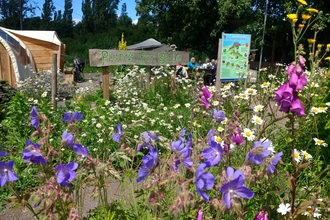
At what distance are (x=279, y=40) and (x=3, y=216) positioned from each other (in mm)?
20079

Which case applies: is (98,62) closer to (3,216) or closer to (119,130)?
(3,216)

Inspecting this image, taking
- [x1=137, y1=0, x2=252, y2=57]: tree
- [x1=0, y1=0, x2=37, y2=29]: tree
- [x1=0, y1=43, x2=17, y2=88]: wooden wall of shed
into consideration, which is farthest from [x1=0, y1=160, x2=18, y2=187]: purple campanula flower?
[x1=0, y1=0, x2=37, y2=29]: tree

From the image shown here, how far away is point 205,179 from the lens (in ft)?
3.47

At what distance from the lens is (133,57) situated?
6668mm

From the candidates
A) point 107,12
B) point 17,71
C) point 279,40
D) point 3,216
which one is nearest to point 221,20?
point 279,40

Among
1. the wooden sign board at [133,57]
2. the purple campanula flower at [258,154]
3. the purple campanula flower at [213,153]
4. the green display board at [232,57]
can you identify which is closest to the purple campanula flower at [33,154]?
the purple campanula flower at [213,153]

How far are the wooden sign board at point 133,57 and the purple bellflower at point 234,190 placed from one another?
5395 millimetres

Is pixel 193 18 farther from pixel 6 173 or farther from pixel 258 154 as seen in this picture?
pixel 6 173

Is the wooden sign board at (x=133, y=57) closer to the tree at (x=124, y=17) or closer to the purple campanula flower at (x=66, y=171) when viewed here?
the purple campanula flower at (x=66, y=171)

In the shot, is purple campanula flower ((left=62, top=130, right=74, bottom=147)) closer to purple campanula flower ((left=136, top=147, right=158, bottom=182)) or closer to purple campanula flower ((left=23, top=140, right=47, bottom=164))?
purple campanula flower ((left=23, top=140, right=47, bottom=164))

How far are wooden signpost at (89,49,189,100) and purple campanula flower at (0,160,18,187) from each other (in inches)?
200

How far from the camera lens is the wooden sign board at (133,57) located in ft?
20.1

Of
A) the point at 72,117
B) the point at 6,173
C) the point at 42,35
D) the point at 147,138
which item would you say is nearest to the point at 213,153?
the point at 147,138

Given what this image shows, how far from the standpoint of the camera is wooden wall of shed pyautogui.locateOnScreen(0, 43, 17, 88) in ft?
33.1
